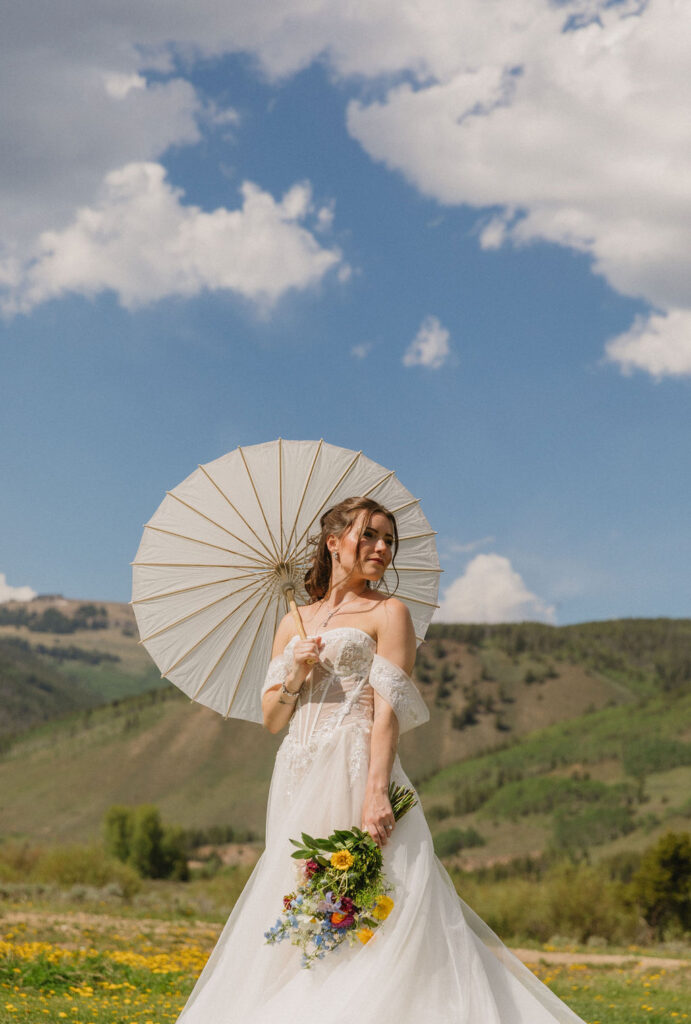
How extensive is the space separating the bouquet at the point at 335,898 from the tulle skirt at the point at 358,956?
0.05 m

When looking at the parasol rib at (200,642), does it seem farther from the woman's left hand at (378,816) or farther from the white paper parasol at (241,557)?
the woman's left hand at (378,816)

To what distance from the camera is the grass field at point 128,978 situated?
616cm

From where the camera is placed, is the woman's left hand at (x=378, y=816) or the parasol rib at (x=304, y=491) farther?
the parasol rib at (x=304, y=491)

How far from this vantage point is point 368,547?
155 inches

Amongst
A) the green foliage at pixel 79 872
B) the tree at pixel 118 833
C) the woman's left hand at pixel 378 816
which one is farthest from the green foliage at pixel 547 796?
the woman's left hand at pixel 378 816

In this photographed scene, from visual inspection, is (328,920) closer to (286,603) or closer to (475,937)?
(475,937)

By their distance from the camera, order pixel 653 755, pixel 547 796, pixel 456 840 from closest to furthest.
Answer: pixel 456 840 < pixel 547 796 < pixel 653 755

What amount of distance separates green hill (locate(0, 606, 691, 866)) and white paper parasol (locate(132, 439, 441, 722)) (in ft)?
130

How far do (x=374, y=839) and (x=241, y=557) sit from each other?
1.77 metres

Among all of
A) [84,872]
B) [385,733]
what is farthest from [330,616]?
[84,872]

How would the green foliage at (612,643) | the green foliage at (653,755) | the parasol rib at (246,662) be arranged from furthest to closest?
1. the green foliage at (612,643)
2. the green foliage at (653,755)
3. the parasol rib at (246,662)

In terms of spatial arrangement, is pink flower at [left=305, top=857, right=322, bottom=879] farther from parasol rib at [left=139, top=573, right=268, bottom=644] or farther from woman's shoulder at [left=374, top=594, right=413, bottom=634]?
parasol rib at [left=139, top=573, right=268, bottom=644]

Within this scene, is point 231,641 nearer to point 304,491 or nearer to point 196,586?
point 196,586

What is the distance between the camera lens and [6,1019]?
545 cm
